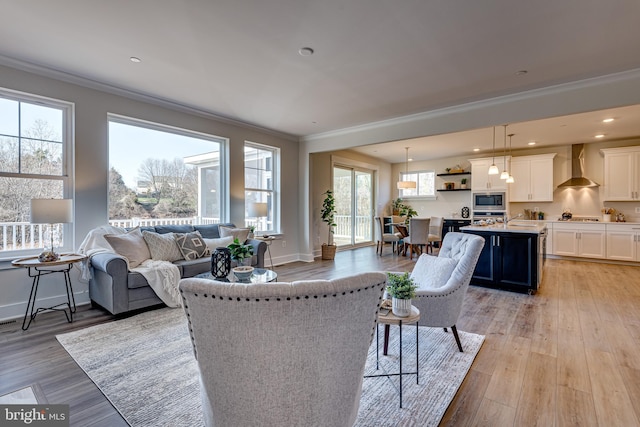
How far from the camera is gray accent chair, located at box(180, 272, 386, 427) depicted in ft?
3.19

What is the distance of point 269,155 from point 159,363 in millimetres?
4450

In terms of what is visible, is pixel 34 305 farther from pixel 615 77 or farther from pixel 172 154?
pixel 615 77

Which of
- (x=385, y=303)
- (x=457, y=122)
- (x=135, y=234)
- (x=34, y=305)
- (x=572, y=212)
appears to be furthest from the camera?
(x=572, y=212)

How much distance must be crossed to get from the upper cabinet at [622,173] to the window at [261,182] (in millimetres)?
6841

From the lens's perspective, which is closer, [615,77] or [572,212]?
[615,77]

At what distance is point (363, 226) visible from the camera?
346 inches

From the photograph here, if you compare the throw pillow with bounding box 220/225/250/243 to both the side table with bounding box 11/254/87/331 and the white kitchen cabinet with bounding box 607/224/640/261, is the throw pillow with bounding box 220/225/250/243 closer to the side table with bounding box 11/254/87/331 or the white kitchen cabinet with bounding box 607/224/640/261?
the side table with bounding box 11/254/87/331

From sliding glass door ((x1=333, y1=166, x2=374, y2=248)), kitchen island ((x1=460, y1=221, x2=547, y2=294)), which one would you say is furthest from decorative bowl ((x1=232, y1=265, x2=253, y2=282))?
sliding glass door ((x1=333, y1=166, x2=374, y2=248))

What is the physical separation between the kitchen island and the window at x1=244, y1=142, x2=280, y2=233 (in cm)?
363

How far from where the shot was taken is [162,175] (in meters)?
4.51

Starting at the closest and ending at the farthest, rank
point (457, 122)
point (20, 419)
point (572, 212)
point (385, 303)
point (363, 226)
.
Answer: point (20, 419) → point (385, 303) → point (457, 122) → point (572, 212) → point (363, 226)


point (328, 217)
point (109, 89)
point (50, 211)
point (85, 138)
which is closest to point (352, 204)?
point (328, 217)

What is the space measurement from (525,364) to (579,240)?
563cm

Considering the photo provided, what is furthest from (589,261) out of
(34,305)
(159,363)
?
(34,305)
